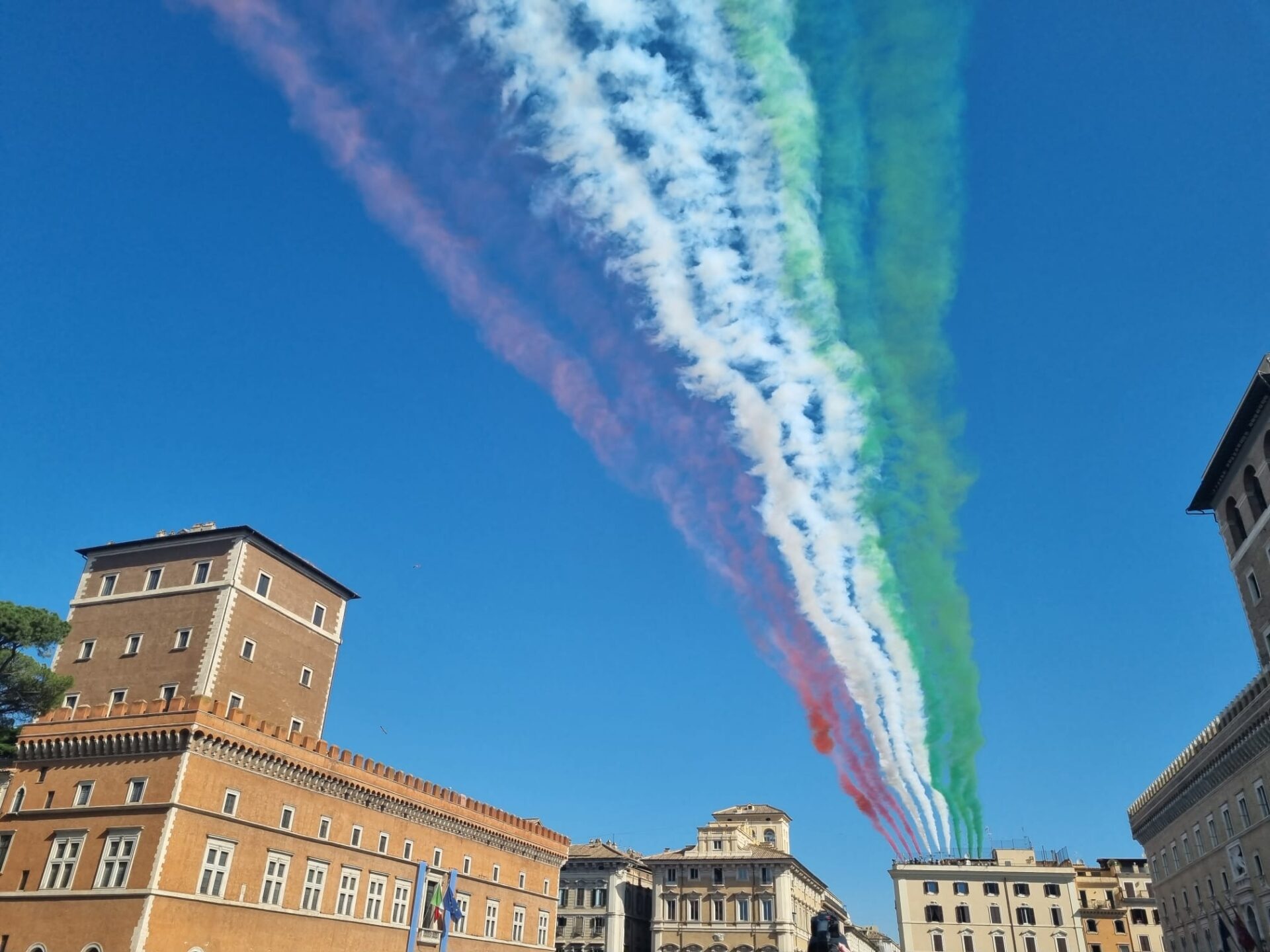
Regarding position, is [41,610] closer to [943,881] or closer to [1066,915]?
[943,881]

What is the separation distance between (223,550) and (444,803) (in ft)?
70.2

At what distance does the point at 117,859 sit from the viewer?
40.9 meters

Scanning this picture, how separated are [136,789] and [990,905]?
70.6 metres

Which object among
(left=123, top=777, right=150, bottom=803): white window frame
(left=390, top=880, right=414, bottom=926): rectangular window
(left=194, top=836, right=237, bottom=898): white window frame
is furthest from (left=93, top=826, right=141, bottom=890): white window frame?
(left=390, top=880, right=414, bottom=926): rectangular window

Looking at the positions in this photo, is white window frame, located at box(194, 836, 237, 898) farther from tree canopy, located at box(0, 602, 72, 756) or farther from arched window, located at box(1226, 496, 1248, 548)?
arched window, located at box(1226, 496, 1248, 548)

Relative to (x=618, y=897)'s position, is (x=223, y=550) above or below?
above

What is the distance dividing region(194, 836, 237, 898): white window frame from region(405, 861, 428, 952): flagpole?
15374mm

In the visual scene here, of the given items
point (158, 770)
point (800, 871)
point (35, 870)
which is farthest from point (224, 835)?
point (800, 871)

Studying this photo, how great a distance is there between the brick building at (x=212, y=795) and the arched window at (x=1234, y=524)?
4853 cm

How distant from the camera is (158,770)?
139 ft

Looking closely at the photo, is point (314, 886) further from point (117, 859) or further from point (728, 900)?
point (728, 900)

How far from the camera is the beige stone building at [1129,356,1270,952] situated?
45625 mm

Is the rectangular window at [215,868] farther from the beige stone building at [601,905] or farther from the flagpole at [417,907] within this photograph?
the beige stone building at [601,905]

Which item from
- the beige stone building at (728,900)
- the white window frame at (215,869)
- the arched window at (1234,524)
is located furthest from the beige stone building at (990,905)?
the white window frame at (215,869)
